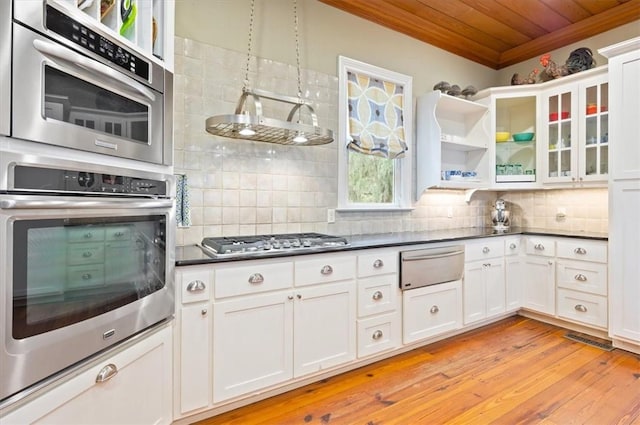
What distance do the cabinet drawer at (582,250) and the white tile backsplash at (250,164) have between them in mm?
542

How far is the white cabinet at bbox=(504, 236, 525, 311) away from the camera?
132 inches

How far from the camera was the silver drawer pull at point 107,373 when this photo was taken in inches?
49.5

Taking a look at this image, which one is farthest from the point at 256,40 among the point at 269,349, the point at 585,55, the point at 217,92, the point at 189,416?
the point at 585,55

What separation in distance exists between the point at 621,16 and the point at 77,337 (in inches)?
180

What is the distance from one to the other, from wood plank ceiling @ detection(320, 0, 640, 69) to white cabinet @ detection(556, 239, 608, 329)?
2.07 meters

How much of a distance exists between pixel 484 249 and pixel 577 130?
4.72ft

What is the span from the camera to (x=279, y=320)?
2010 mm

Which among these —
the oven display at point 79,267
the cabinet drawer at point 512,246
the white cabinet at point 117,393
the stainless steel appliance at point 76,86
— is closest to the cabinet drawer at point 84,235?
the oven display at point 79,267

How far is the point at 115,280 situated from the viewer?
1.33 meters

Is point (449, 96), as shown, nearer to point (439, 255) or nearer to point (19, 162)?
point (439, 255)

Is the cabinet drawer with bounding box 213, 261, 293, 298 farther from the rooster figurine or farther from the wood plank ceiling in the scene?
the rooster figurine

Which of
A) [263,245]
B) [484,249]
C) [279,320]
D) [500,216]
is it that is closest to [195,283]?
[263,245]

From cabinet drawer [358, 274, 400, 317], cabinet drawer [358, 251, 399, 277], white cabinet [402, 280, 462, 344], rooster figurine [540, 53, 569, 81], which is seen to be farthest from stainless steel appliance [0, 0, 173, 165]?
rooster figurine [540, 53, 569, 81]

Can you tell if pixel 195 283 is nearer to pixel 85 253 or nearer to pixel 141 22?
pixel 85 253
